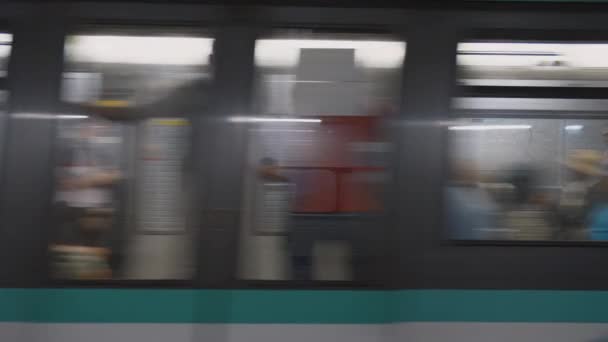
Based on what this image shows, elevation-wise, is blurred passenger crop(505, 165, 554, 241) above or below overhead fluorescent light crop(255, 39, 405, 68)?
below

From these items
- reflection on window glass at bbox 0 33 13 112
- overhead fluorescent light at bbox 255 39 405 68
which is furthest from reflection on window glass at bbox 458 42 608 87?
reflection on window glass at bbox 0 33 13 112

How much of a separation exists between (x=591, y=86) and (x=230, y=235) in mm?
2361

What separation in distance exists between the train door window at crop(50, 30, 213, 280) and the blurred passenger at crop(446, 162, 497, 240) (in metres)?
1.56

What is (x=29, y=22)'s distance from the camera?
4.14 metres

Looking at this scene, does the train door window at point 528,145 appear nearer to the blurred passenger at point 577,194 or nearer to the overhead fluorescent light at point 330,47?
the blurred passenger at point 577,194

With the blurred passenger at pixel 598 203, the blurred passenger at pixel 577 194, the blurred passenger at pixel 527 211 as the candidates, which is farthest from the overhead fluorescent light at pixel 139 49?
Result: the blurred passenger at pixel 598 203

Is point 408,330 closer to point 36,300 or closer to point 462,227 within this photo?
point 462,227

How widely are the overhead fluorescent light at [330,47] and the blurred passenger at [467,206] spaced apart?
2.52 ft

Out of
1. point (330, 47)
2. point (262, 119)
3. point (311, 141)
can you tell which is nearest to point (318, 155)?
point (311, 141)

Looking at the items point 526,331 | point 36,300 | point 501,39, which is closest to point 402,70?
point 501,39

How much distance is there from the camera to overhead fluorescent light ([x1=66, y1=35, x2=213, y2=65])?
13.6 feet

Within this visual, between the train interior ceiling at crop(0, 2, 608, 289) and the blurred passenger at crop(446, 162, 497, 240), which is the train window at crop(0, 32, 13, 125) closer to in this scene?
the train interior ceiling at crop(0, 2, 608, 289)

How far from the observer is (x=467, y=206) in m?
4.15

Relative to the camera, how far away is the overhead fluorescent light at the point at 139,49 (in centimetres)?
416
